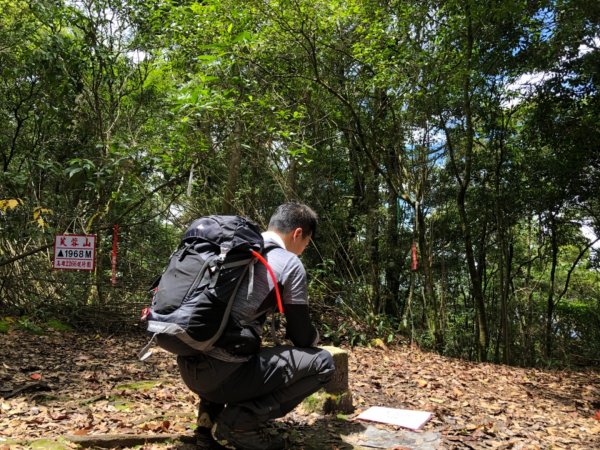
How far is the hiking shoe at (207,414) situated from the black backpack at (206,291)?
0.56m

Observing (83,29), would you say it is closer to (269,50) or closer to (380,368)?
(269,50)

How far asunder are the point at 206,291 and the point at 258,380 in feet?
1.94

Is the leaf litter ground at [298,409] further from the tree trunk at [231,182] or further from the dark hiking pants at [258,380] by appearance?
the tree trunk at [231,182]

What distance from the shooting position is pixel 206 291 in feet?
7.66

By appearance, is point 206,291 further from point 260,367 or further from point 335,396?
point 335,396

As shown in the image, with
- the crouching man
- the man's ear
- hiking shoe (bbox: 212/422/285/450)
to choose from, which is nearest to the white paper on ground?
the crouching man

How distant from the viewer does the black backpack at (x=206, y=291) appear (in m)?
2.30

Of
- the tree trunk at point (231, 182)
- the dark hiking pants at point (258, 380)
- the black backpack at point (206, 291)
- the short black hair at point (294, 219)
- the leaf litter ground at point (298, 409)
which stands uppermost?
the tree trunk at point (231, 182)

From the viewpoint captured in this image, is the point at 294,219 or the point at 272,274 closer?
the point at 272,274

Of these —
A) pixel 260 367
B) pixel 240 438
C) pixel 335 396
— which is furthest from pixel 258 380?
pixel 335 396

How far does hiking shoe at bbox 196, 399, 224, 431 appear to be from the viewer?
2783mm

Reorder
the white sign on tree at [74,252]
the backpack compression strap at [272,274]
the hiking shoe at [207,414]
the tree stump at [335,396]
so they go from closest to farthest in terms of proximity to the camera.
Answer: the backpack compression strap at [272,274]
the hiking shoe at [207,414]
the tree stump at [335,396]
the white sign on tree at [74,252]

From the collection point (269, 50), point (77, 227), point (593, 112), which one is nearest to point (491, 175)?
point (593, 112)

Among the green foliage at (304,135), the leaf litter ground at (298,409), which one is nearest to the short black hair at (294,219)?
the leaf litter ground at (298,409)
